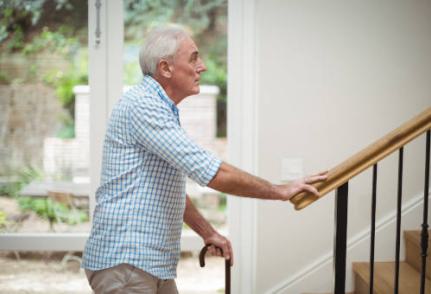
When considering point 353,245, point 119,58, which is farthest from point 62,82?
point 353,245

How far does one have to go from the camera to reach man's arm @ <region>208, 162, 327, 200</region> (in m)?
1.62

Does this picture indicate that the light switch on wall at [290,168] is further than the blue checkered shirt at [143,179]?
Yes

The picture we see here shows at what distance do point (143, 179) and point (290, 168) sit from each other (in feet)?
4.66

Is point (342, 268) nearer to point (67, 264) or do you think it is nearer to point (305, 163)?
point (305, 163)

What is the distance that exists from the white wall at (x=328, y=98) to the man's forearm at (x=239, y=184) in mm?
1259

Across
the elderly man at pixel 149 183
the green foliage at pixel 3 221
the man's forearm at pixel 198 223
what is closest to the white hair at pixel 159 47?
the elderly man at pixel 149 183

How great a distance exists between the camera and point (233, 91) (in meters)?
2.98

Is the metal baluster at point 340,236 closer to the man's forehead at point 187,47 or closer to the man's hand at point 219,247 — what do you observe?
the man's hand at point 219,247

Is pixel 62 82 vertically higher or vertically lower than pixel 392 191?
higher

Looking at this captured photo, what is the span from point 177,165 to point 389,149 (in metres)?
0.73

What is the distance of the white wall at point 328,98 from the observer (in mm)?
2922

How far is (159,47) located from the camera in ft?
5.69

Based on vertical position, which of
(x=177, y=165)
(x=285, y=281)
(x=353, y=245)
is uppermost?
(x=177, y=165)

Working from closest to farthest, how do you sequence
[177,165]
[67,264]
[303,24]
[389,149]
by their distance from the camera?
1. [177,165]
2. [389,149]
3. [303,24]
4. [67,264]
